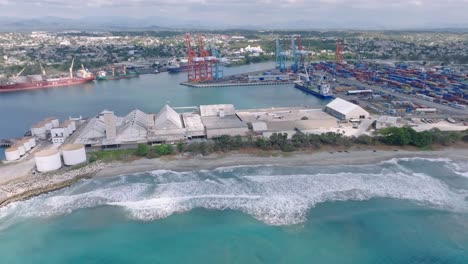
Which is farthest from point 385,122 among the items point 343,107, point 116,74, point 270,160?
point 116,74

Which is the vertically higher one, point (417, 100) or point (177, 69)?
point (177, 69)

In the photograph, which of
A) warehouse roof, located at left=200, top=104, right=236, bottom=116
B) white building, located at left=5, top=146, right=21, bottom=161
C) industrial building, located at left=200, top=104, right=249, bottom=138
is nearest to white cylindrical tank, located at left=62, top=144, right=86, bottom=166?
white building, located at left=5, top=146, right=21, bottom=161

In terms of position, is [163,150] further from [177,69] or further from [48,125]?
[177,69]

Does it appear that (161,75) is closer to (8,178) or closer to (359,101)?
(359,101)

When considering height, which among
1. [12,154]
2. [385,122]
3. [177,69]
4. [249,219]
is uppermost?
[177,69]

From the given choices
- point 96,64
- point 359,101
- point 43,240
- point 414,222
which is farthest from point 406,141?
point 96,64

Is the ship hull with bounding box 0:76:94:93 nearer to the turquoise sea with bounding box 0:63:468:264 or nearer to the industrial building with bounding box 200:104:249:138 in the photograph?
the industrial building with bounding box 200:104:249:138

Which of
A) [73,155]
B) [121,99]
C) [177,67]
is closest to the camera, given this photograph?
[73,155]
